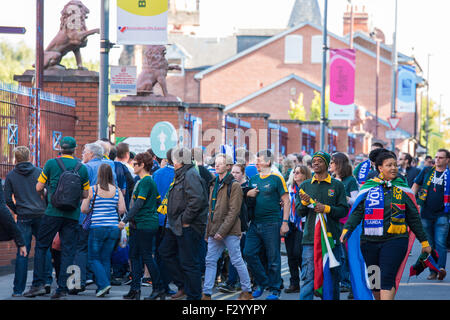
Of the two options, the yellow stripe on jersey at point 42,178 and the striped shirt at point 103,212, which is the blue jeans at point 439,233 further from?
the yellow stripe on jersey at point 42,178

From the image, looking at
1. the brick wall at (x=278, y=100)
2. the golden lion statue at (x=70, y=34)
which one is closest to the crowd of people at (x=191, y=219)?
the golden lion statue at (x=70, y=34)

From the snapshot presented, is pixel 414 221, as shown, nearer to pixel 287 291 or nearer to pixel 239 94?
pixel 287 291

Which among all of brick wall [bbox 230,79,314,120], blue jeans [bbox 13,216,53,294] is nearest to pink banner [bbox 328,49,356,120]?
blue jeans [bbox 13,216,53,294]

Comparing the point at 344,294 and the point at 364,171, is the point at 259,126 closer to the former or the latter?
the point at 364,171

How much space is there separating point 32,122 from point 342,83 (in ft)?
42.6

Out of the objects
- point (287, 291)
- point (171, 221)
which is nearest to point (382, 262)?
point (171, 221)

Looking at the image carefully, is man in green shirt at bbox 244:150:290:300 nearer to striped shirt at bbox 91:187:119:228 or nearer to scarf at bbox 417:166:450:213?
striped shirt at bbox 91:187:119:228

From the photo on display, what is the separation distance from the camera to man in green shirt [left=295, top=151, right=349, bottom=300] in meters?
8.48

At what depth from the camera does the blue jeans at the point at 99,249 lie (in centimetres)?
1018

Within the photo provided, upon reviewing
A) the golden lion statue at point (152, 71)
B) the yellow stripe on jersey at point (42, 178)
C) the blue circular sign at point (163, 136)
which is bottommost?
the yellow stripe on jersey at point (42, 178)

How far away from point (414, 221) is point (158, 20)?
5.75 m

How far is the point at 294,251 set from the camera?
1121 centimetres

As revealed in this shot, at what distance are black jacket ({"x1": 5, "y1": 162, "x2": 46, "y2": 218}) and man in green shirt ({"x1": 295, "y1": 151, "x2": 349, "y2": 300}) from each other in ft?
11.8

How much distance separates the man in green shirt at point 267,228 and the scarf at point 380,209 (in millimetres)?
2332
